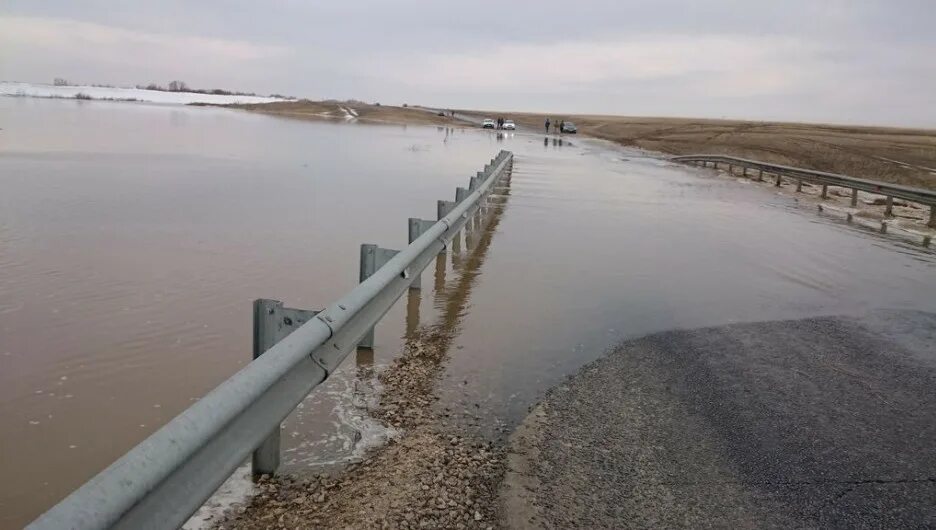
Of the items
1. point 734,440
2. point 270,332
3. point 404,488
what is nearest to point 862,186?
point 734,440

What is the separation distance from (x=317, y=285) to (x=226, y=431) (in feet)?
16.1

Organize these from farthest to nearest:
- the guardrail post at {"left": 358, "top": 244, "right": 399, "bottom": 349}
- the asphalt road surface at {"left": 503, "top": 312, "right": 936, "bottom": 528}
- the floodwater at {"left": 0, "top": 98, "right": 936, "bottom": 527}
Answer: the guardrail post at {"left": 358, "top": 244, "right": 399, "bottom": 349} → the floodwater at {"left": 0, "top": 98, "right": 936, "bottom": 527} → the asphalt road surface at {"left": 503, "top": 312, "right": 936, "bottom": 528}

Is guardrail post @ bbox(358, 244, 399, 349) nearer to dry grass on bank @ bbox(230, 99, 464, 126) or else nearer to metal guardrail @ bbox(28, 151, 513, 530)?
metal guardrail @ bbox(28, 151, 513, 530)

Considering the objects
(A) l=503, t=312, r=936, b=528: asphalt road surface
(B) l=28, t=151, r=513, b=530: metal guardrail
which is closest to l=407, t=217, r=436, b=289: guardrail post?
(B) l=28, t=151, r=513, b=530: metal guardrail

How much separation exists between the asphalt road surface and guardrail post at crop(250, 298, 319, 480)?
4.05 feet

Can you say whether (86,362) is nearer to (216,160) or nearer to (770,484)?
(770,484)

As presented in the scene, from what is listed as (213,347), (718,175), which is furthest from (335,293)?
(718,175)

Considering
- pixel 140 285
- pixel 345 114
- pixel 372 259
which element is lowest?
pixel 140 285

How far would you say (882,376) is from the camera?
5.64m

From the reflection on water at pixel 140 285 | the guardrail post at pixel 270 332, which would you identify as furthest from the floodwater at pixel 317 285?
the guardrail post at pixel 270 332

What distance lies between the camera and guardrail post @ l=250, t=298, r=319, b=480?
3537mm

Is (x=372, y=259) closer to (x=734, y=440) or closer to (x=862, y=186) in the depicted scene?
(x=734, y=440)

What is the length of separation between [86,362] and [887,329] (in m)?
7.32

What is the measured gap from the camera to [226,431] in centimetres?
280
